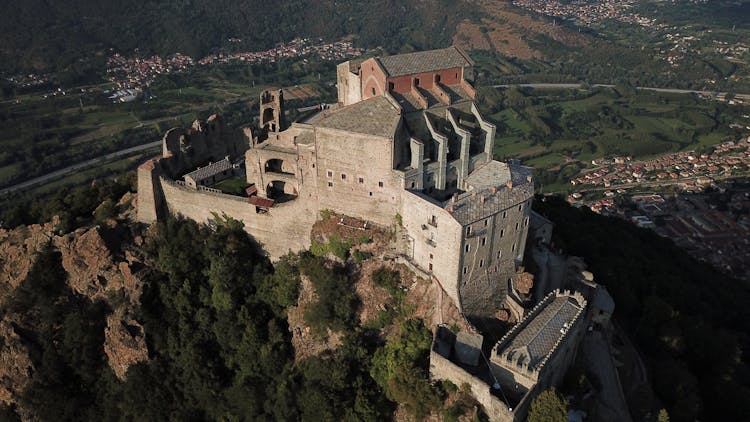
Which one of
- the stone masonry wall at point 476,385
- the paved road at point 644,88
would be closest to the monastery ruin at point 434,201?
the stone masonry wall at point 476,385

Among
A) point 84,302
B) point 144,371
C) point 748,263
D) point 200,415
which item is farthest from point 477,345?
point 748,263

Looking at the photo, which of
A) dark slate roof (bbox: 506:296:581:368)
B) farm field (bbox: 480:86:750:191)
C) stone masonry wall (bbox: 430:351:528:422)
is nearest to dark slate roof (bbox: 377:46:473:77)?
dark slate roof (bbox: 506:296:581:368)

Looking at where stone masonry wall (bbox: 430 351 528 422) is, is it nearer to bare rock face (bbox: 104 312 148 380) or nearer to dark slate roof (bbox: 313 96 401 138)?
dark slate roof (bbox: 313 96 401 138)

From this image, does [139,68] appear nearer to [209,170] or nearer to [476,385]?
[209,170]

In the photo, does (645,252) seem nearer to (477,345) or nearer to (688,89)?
(477,345)

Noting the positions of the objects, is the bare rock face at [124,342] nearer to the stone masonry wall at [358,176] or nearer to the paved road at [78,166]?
the stone masonry wall at [358,176]

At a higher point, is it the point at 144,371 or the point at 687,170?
the point at 144,371
